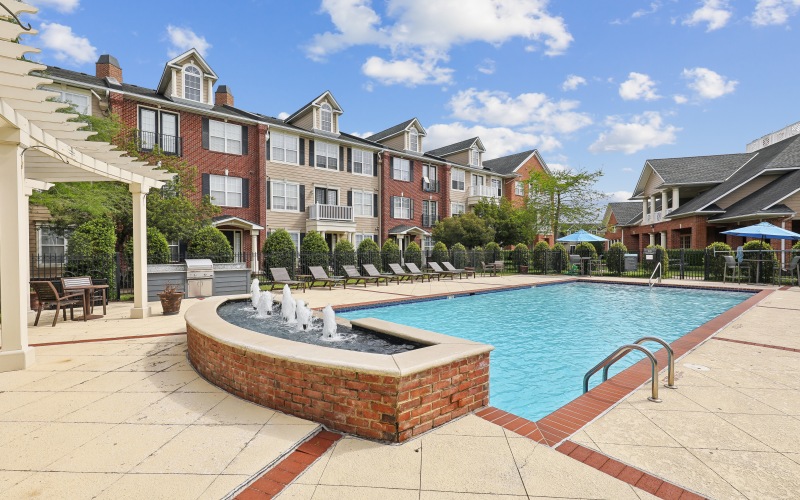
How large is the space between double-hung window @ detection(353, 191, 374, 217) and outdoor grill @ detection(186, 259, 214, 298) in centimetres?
1487

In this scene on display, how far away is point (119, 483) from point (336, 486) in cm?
144

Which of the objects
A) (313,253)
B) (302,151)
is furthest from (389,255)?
(302,151)

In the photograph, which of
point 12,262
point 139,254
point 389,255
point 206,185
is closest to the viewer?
point 12,262

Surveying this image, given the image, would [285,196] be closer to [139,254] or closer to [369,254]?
[369,254]

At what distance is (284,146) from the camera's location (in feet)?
77.6

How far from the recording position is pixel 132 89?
19.7 m

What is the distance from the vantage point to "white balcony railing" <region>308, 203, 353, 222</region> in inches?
946

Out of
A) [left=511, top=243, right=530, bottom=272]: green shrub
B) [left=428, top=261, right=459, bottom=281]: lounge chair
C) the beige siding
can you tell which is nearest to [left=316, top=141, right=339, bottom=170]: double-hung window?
[left=428, top=261, right=459, bottom=281]: lounge chair

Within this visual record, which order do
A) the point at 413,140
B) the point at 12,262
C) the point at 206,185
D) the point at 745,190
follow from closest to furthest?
the point at 12,262 → the point at 206,185 → the point at 745,190 → the point at 413,140

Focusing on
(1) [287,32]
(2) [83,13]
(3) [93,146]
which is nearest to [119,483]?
(3) [93,146]

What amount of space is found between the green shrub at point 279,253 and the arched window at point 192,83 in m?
9.37

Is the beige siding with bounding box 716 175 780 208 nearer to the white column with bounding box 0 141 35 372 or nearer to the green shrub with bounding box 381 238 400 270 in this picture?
the green shrub with bounding box 381 238 400 270

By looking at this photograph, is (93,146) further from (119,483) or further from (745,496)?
(745,496)

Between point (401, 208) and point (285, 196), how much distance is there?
928 cm
